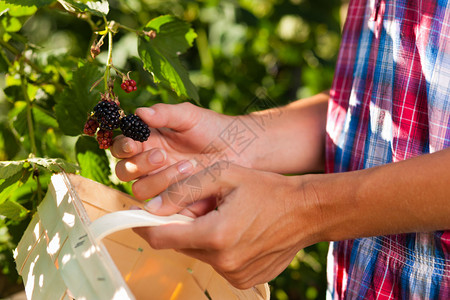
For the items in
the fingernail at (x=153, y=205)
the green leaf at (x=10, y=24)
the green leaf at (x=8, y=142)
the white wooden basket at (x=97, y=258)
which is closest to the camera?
the white wooden basket at (x=97, y=258)

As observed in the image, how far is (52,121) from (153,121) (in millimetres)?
292

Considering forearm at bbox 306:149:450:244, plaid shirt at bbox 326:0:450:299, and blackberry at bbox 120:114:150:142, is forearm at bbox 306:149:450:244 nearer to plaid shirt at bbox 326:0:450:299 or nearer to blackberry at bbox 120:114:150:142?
plaid shirt at bbox 326:0:450:299

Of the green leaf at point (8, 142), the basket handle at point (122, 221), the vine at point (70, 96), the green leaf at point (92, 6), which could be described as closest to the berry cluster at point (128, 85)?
the vine at point (70, 96)

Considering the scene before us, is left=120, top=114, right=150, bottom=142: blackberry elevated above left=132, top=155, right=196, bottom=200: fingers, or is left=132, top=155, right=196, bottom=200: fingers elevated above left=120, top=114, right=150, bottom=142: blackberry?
left=120, top=114, right=150, bottom=142: blackberry

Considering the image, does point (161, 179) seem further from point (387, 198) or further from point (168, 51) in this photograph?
point (387, 198)

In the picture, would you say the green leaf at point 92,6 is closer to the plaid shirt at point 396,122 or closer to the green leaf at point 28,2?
the green leaf at point 28,2

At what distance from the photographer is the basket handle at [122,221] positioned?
0.62 meters

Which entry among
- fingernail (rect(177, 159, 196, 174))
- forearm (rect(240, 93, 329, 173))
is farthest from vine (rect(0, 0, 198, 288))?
forearm (rect(240, 93, 329, 173))

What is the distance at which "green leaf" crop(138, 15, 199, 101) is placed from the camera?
0.83 m

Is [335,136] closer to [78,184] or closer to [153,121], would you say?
[153,121]

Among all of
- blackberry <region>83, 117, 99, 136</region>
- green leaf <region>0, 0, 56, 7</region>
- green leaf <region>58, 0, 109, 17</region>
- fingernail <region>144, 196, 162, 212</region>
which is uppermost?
green leaf <region>0, 0, 56, 7</region>

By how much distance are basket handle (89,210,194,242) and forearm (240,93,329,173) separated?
441mm

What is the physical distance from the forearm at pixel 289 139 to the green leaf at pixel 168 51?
0.23m

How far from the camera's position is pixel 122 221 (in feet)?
2.07
